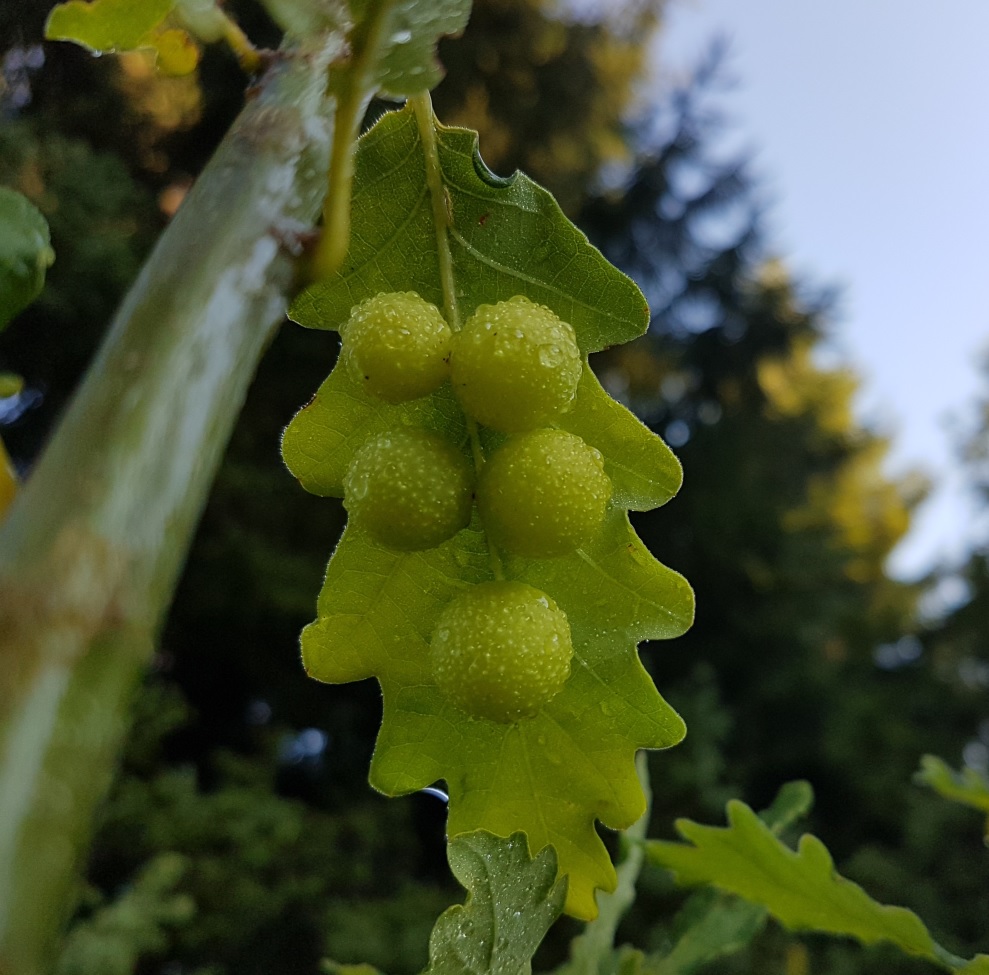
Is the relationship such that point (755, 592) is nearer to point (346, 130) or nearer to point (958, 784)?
point (958, 784)

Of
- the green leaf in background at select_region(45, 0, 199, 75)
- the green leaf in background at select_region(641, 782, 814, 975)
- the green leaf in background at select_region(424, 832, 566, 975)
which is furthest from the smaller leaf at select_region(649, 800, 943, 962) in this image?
the green leaf in background at select_region(45, 0, 199, 75)

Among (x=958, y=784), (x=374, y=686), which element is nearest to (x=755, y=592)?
(x=374, y=686)

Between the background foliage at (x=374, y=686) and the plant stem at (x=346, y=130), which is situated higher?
the plant stem at (x=346, y=130)

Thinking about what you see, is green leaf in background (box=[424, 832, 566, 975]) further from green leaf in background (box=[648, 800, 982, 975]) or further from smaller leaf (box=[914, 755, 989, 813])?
smaller leaf (box=[914, 755, 989, 813])

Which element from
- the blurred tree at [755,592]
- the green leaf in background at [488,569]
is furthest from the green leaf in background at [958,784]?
the blurred tree at [755,592]

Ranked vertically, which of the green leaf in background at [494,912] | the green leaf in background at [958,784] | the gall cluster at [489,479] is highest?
the gall cluster at [489,479]

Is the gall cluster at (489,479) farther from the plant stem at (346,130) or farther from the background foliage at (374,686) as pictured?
the background foliage at (374,686)
